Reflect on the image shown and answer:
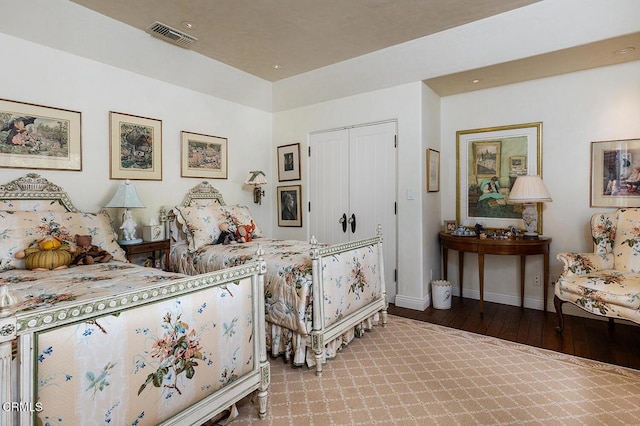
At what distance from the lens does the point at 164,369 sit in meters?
1.39

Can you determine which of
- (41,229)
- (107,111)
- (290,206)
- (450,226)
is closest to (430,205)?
(450,226)

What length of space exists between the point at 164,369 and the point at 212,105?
11.7ft

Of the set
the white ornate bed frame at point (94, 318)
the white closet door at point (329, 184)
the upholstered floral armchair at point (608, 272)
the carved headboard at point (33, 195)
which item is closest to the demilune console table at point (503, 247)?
the upholstered floral armchair at point (608, 272)

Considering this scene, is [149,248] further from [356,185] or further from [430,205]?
[430,205]

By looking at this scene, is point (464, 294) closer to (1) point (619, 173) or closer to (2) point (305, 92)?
(1) point (619, 173)

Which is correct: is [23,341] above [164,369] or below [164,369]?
above

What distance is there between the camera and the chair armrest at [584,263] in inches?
116

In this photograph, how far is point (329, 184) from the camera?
4.53 metres

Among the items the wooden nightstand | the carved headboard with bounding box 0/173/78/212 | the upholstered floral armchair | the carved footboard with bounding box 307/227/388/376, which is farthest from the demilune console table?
the carved headboard with bounding box 0/173/78/212

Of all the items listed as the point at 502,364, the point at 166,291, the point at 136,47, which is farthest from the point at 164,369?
the point at 136,47

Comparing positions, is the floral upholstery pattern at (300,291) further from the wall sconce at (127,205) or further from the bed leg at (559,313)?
the bed leg at (559,313)

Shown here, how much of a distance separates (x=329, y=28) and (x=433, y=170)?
2.02 meters

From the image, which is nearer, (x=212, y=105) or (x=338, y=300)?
(x=338, y=300)

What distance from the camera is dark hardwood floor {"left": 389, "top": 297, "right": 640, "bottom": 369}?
2664 mm
